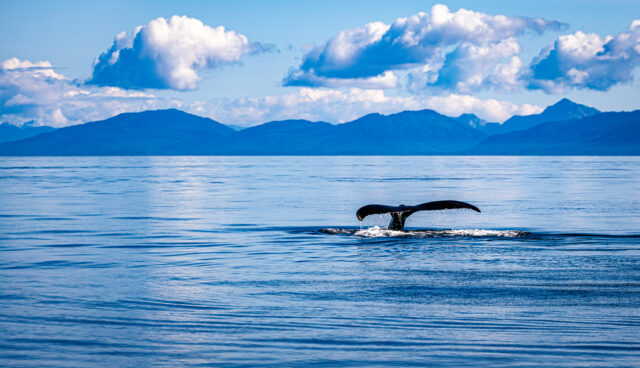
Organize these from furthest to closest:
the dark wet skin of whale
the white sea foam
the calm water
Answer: the white sea foam < the dark wet skin of whale < the calm water

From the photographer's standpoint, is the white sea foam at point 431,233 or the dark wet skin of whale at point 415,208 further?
the white sea foam at point 431,233

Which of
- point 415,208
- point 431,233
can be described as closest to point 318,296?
point 415,208

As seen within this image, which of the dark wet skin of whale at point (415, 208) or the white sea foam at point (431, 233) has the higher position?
the dark wet skin of whale at point (415, 208)

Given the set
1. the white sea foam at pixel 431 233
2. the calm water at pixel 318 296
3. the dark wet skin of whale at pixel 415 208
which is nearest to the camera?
the calm water at pixel 318 296

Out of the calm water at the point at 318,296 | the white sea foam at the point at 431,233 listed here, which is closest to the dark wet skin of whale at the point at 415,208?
the calm water at the point at 318,296

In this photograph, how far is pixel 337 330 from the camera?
36.6 ft

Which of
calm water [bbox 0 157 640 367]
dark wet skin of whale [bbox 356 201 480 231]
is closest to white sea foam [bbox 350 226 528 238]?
calm water [bbox 0 157 640 367]

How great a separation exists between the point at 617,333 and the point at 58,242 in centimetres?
1728

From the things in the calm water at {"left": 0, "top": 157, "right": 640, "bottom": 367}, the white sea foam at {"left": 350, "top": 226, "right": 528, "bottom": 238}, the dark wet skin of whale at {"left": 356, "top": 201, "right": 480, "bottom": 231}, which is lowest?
the calm water at {"left": 0, "top": 157, "right": 640, "bottom": 367}

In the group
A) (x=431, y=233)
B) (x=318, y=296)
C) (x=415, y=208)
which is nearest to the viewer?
(x=318, y=296)

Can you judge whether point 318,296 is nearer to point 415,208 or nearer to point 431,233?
point 415,208

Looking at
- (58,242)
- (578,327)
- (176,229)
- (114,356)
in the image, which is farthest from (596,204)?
(114,356)

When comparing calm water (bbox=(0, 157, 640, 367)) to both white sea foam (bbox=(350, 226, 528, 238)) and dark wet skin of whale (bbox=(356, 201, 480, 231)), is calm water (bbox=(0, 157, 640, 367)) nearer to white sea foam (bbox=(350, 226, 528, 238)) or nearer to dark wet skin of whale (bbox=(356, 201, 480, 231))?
white sea foam (bbox=(350, 226, 528, 238))

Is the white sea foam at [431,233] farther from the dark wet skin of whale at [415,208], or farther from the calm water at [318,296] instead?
the dark wet skin of whale at [415,208]
